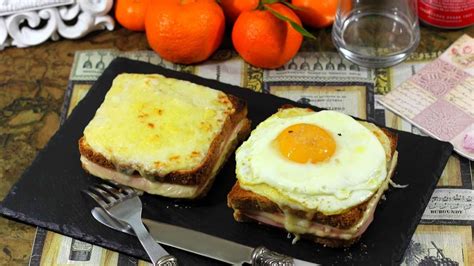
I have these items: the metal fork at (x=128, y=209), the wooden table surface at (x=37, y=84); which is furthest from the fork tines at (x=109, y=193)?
the wooden table surface at (x=37, y=84)

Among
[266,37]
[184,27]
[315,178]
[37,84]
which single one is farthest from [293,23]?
[37,84]

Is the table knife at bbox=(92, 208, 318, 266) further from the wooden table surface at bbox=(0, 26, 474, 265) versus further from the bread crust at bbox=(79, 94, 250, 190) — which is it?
the wooden table surface at bbox=(0, 26, 474, 265)

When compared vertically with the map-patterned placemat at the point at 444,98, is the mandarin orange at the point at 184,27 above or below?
above

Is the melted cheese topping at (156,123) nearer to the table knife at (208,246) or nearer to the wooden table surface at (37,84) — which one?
the table knife at (208,246)

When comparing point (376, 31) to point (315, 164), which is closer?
Result: point (315, 164)

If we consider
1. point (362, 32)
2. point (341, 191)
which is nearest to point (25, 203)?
point (341, 191)

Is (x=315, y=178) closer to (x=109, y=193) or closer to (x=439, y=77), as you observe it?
(x=109, y=193)
